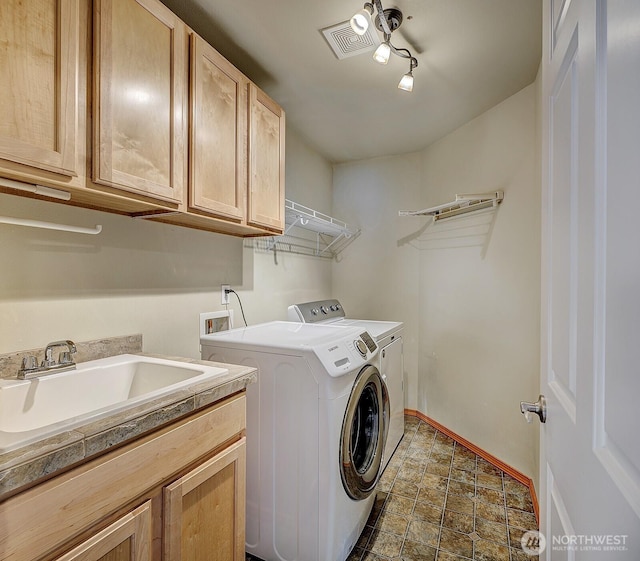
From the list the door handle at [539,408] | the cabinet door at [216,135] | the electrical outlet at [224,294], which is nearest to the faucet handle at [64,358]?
the cabinet door at [216,135]

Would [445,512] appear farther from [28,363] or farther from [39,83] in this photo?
[39,83]

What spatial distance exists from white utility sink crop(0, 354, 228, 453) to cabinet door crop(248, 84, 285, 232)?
32.9 inches

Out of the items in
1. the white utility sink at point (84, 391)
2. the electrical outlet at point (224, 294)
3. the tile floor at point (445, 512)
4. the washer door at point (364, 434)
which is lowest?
the tile floor at point (445, 512)

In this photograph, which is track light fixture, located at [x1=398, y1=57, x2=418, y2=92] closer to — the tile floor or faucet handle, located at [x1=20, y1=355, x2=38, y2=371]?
faucet handle, located at [x1=20, y1=355, x2=38, y2=371]

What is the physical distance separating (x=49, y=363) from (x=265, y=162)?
131 centimetres

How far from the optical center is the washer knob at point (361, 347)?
164cm

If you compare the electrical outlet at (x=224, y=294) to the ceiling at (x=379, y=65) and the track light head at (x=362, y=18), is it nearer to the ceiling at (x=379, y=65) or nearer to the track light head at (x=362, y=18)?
the ceiling at (x=379, y=65)

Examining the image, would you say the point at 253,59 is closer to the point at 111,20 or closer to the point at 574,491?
the point at 111,20

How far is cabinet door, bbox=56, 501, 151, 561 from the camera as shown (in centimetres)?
71

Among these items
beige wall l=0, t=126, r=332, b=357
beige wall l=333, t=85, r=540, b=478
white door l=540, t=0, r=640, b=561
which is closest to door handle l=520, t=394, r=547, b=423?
white door l=540, t=0, r=640, b=561

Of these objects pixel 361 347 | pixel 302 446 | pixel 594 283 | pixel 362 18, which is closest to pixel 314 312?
pixel 361 347

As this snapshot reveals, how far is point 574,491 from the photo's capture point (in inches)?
22.9

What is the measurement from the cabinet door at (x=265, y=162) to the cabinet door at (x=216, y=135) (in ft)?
0.19

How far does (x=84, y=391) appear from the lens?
Result: 3.71 ft
